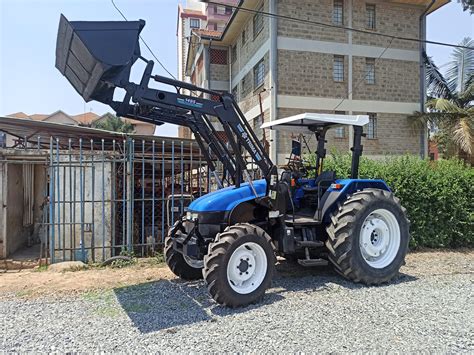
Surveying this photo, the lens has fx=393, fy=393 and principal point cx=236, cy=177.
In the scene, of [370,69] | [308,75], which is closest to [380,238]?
[308,75]

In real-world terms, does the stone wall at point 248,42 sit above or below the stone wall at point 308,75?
above

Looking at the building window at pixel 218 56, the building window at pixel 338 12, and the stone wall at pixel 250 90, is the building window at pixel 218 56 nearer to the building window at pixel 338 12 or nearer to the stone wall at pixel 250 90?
the stone wall at pixel 250 90

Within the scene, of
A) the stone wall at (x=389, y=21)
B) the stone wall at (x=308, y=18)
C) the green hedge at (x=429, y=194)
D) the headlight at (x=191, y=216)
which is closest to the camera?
the headlight at (x=191, y=216)

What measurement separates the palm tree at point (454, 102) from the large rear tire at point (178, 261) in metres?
12.2

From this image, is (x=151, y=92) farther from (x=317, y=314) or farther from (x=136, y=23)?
(x=317, y=314)

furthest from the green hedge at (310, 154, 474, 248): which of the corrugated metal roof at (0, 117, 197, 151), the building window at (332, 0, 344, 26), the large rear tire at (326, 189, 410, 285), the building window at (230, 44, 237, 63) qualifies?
the building window at (230, 44, 237, 63)

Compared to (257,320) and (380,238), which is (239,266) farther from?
(380,238)

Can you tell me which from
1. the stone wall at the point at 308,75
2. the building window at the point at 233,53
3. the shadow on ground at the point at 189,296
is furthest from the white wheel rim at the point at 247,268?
the building window at the point at 233,53

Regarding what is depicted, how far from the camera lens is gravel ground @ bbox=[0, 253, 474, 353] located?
3686mm

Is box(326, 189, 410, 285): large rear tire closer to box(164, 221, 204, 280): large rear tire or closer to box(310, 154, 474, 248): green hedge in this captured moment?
box(164, 221, 204, 280): large rear tire

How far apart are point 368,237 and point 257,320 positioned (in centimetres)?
238

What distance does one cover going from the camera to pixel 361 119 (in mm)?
5848

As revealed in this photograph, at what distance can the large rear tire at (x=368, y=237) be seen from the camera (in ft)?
17.7

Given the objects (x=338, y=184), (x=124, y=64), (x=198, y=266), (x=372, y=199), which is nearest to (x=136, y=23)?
(x=124, y=64)
